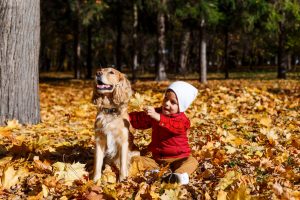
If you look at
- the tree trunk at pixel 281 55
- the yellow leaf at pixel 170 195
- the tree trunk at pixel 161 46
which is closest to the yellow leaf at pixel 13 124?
the yellow leaf at pixel 170 195

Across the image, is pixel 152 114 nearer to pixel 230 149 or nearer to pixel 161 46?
pixel 230 149

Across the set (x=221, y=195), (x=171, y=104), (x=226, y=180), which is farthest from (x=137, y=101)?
(x=221, y=195)

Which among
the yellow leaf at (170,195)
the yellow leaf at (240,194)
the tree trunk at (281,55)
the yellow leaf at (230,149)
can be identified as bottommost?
the yellow leaf at (170,195)

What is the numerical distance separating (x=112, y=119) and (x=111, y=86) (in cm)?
34

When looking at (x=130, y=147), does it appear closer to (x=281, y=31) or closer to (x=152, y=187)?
(x=152, y=187)

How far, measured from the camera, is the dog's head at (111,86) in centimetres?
399

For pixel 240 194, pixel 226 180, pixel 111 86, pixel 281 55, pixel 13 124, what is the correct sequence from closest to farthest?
pixel 240 194 < pixel 226 180 < pixel 111 86 < pixel 13 124 < pixel 281 55

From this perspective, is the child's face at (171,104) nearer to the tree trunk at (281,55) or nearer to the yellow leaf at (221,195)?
the yellow leaf at (221,195)

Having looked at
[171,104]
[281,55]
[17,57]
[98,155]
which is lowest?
[98,155]

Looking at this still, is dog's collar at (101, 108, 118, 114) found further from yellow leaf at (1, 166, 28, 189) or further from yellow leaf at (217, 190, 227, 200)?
Answer: yellow leaf at (217, 190, 227, 200)

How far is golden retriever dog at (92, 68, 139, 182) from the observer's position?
4043mm

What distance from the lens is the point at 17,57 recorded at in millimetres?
6895

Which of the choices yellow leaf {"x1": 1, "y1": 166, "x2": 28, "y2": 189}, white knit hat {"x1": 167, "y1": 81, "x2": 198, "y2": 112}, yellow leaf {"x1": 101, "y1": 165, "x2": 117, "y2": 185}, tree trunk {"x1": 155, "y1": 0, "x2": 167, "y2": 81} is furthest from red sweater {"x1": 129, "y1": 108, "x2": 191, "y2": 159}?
tree trunk {"x1": 155, "y1": 0, "x2": 167, "y2": 81}

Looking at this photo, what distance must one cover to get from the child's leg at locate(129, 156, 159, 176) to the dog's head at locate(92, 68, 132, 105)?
70 centimetres
